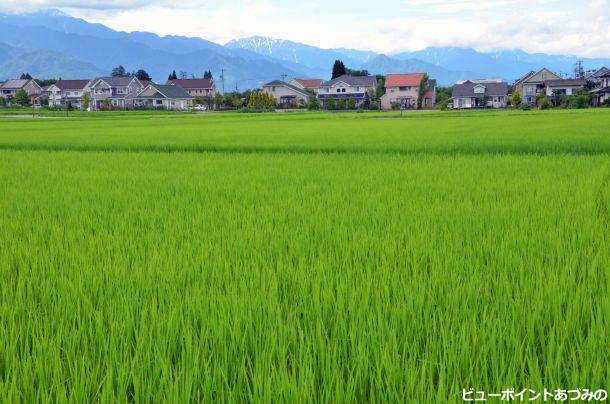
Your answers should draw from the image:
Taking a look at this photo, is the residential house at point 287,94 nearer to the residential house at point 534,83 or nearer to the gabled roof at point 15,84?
the residential house at point 534,83

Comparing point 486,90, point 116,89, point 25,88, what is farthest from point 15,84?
Answer: point 486,90

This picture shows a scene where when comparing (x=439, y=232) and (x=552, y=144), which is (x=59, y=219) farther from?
(x=552, y=144)

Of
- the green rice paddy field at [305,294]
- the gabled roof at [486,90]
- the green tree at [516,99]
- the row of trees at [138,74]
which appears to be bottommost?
the green rice paddy field at [305,294]

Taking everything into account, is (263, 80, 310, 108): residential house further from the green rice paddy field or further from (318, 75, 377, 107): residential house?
the green rice paddy field

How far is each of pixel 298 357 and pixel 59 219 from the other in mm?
3142

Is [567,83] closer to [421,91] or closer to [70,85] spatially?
[421,91]

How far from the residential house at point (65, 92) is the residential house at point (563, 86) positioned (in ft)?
234

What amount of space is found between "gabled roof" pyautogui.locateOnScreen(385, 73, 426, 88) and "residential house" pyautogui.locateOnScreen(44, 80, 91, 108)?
50.8m

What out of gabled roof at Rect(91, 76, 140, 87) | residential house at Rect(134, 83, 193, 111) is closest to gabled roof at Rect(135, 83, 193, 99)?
residential house at Rect(134, 83, 193, 111)

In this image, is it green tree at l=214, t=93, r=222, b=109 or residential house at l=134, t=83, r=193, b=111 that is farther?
residential house at l=134, t=83, r=193, b=111

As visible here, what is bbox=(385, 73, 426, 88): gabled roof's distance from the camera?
7075 centimetres

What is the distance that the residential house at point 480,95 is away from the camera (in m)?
71.1

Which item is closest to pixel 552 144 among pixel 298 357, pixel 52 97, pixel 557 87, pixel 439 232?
pixel 439 232

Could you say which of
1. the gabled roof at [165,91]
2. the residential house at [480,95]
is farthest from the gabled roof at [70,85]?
the residential house at [480,95]
